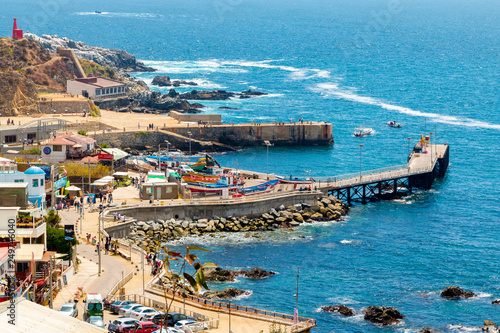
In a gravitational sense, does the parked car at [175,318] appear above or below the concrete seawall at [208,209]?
below

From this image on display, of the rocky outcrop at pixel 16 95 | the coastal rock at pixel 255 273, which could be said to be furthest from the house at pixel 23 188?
the rocky outcrop at pixel 16 95

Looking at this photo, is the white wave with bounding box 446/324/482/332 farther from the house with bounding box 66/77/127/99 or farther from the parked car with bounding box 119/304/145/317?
the house with bounding box 66/77/127/99

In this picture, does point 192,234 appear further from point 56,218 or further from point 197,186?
point 56,218

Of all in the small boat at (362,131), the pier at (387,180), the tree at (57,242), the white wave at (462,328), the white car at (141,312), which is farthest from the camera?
the small boat at (362,131)

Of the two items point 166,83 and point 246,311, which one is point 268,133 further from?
point 246,311

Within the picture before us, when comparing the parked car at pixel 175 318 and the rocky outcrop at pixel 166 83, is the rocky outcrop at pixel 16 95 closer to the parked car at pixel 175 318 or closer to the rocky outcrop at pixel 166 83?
the rocky outcrop at pixel 166 83

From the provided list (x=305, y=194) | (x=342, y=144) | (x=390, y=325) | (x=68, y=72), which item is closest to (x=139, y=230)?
(x=305, y=194)
